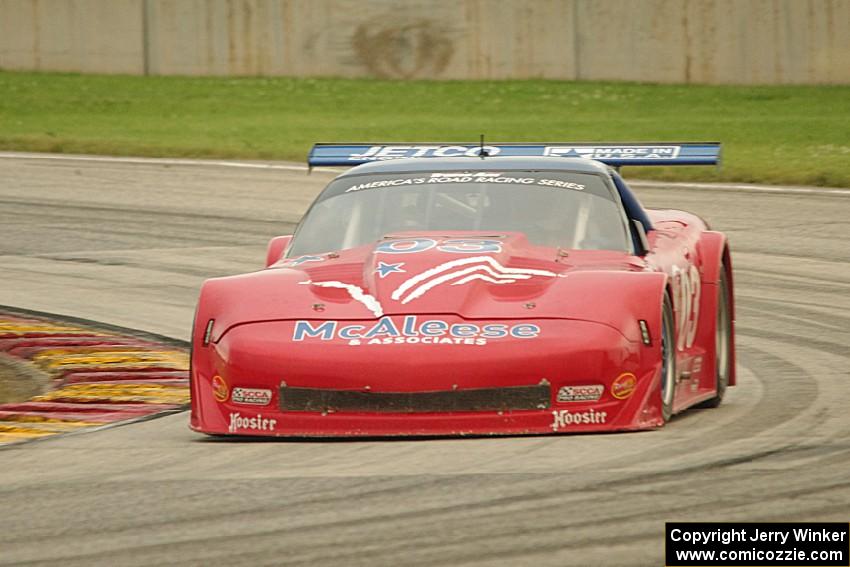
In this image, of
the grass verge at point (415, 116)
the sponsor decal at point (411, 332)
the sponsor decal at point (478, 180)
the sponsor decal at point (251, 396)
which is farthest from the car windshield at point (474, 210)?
the grass verge at point (415, 116)

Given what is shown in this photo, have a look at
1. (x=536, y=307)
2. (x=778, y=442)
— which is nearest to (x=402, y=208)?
(x=536, y=307)

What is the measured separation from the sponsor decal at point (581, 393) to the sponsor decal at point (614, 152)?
121 inches

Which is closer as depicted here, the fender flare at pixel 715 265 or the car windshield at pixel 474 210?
the car windshield at pixel 474 210

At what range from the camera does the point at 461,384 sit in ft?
20.6

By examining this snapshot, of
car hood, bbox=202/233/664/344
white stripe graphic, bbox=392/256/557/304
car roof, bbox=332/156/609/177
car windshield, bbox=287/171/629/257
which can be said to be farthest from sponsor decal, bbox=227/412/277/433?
car roof, bbox=332/156/609/177

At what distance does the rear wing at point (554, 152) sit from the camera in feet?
30.0

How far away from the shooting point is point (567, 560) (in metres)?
4.44

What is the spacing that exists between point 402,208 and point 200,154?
15771mm

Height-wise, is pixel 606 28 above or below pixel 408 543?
above

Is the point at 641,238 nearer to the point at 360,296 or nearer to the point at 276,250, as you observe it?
the point at 360,296

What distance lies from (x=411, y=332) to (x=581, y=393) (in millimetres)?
665

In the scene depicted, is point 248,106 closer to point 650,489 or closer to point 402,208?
point 402,208

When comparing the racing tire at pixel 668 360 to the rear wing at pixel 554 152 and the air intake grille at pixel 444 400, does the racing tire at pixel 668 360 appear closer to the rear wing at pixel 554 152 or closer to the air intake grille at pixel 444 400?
the air intake grille at pixel 444 400

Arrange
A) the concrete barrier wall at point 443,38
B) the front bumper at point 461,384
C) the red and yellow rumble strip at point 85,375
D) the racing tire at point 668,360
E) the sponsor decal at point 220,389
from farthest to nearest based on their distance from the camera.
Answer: the concrete barrier wall at point 443,38 < the red and yellow rumble strip at point 85,375 < the racing tire at point 668,360 < the sponsor decal at point 220,389 < the front bumper at point 461,384
